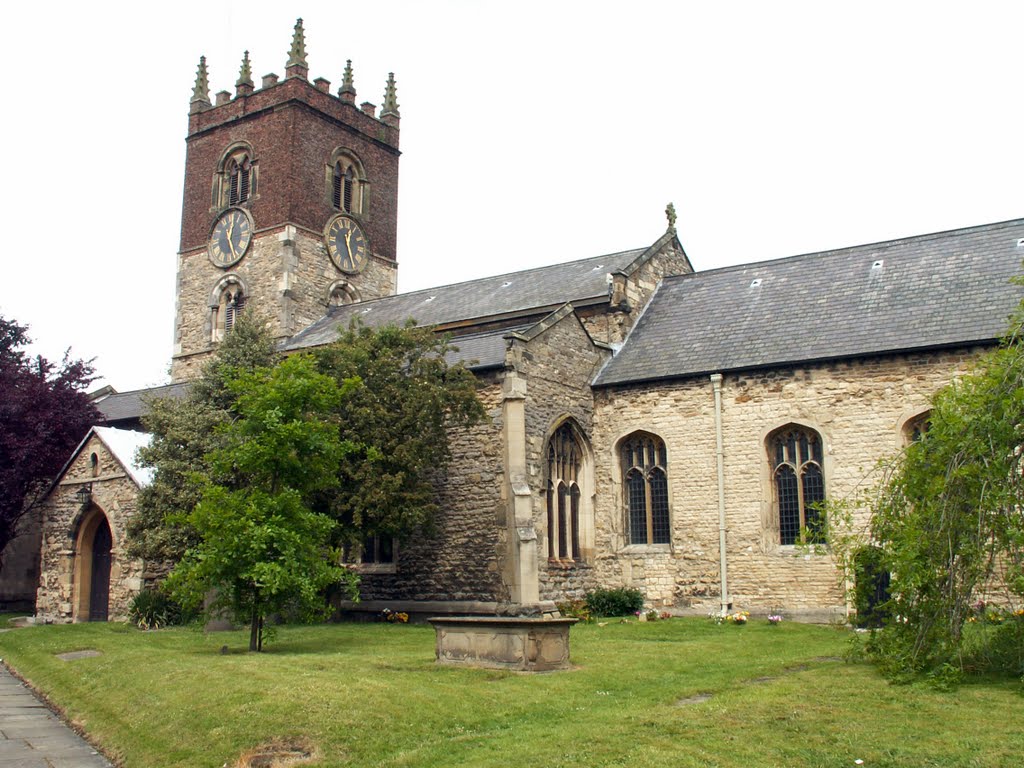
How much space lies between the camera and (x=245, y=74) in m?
40.4

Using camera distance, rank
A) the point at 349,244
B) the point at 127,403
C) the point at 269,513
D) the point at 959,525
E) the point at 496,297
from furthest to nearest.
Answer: the point at 349,244 → the point at 127,403 → the point at 496,297 → the point at 269,513 → the point at 959,525

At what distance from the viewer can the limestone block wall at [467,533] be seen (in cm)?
2286

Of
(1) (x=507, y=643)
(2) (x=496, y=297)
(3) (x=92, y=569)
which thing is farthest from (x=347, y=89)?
(1) (x=507, y=643)

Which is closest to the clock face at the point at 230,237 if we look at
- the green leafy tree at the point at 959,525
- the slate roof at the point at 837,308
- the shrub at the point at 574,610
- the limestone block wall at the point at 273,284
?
the limestone block wall at the point at 273,284

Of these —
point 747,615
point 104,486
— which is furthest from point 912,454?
point 104,486

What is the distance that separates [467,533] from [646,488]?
4.75 meters

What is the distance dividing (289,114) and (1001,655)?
3240 cm

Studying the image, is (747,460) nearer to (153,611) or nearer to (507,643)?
(507,643)

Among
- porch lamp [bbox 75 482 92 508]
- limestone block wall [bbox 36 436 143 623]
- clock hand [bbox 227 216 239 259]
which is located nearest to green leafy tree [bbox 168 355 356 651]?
limestone block wall [bbox 36 436 143 623]

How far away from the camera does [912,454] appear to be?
13.1 metres

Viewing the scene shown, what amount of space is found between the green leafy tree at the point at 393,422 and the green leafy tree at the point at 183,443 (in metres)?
2.52

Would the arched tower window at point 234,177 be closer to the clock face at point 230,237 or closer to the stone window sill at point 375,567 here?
the clock face at point 230,237

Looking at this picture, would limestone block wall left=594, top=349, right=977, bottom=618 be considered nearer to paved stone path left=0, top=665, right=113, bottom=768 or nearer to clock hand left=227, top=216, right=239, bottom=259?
paved stone path left=0, top=665, right=113, bottom=768

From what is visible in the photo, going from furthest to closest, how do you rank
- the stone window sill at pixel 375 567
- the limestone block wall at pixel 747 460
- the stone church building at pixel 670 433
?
1. the stone window sill at pixel 375 567
2. the stone church building at pixel 670 433
3. the limestone block wall at pixel 747 460
